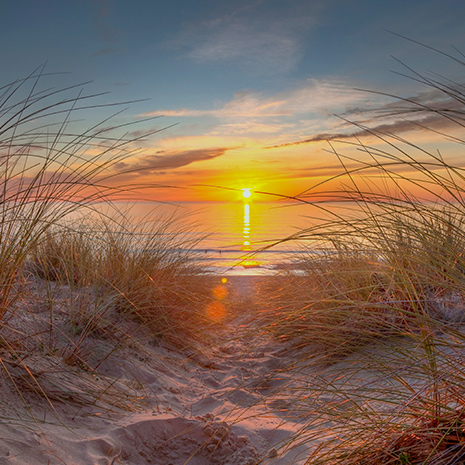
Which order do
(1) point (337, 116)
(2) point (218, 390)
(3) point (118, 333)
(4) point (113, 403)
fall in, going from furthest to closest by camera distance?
(3) point (118, 333)
(2) point (218, 390)
(4) point (113, 403)
(1) point (337, 116)

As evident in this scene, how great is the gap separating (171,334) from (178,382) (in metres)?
0.62

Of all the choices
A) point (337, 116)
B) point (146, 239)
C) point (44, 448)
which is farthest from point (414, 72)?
point (146, 239)

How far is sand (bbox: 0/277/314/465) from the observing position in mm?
1788

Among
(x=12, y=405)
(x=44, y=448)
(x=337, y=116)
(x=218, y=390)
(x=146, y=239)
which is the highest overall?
(x=337, y=116)

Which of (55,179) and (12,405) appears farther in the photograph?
(55,179)

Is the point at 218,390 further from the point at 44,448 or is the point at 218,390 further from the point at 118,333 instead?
the point at 44,448

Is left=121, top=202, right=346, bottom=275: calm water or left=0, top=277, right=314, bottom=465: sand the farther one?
left=121, top=202, right=346, bottom=275: calm water

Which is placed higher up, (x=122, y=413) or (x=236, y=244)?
(x=236, y=244)

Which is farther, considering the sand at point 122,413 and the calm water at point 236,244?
the calm water at point 236,244

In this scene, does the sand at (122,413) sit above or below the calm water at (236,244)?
below

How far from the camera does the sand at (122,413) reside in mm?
1788

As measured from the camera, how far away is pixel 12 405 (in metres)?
1.88

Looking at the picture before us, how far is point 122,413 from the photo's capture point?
230 centimetres

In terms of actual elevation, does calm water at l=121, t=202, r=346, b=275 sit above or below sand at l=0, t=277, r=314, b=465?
above
